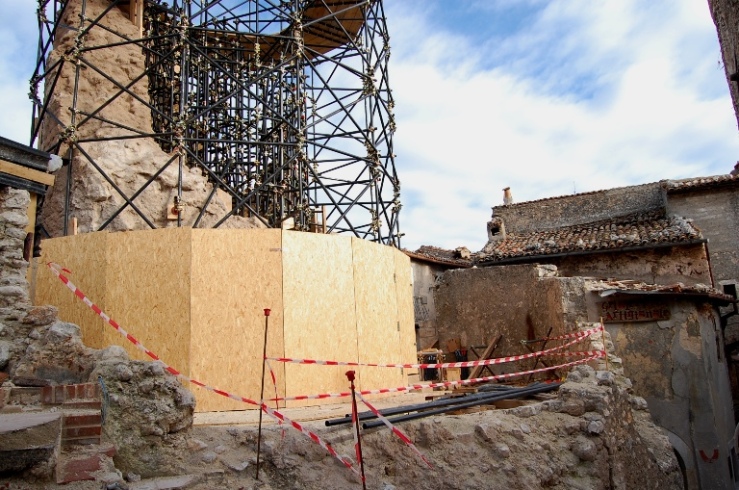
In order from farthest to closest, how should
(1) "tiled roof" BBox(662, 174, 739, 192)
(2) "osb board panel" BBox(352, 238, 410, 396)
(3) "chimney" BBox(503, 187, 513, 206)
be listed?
(3) "chimney" BBox(503, 187, 513, 206)
(1) "tiled roof" BBox(662, 174, 739, 192)
(2) "osb board panel" BBox(352, 238, 410, 396)

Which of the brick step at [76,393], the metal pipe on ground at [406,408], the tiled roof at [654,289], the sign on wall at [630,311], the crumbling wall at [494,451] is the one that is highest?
the tiled roof at [654,289]

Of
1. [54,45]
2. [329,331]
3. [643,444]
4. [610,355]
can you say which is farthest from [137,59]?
[643,444]

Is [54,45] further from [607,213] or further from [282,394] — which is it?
[607,213]

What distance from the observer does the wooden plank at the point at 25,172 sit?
6477 millimetres

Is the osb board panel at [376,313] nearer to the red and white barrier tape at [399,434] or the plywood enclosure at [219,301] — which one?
the plywood enclosure at [219,301]

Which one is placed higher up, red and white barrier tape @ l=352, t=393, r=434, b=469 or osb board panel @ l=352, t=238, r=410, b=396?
osb board panel @ l=352, t=238, r=410, b=396

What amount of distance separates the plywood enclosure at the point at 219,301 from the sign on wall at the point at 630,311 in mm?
6412

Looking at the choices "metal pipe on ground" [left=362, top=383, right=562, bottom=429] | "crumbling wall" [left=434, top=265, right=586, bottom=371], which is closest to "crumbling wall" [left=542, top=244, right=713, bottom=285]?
"crumbling wall" [left=434, top=265, right=586, bottom=371]

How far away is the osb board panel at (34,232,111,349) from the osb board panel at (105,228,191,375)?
0.50 feet

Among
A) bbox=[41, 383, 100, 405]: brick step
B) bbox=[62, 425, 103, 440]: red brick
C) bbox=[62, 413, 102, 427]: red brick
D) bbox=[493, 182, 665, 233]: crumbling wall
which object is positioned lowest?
bbox=[62, 425, 103, 440]: red brick

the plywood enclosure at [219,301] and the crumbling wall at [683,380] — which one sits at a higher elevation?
the plywood enclosure at [219,301]

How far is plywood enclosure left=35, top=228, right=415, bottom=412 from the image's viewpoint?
27.5ft

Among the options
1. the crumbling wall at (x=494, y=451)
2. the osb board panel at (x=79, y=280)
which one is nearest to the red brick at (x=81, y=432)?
the crumbling wall at (x=494, y=451)

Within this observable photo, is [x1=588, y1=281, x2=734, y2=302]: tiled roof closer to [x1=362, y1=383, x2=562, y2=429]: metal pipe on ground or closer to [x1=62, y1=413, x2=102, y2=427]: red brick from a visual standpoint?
[x1=362, y1=383, x2=562, y2=429]: metal pipe on ground
